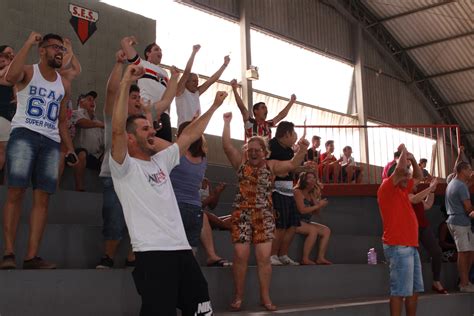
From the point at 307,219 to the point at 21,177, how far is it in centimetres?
349

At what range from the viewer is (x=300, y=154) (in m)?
4.89

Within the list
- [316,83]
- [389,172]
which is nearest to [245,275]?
[389,172]

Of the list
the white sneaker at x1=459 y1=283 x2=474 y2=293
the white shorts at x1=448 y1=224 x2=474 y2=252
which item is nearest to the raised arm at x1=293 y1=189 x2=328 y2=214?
the white shorts at x1=448 y1=224 x2=474 y2=252

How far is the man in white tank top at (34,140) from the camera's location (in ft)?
12.9

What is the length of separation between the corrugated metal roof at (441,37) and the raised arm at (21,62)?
15219mm

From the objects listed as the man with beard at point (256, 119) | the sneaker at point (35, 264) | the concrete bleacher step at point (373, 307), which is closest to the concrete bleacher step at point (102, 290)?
the sneaker at point (35, 264)

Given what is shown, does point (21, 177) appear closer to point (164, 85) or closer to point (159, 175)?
point (159, 175)

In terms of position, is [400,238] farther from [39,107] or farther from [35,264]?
[39,107]

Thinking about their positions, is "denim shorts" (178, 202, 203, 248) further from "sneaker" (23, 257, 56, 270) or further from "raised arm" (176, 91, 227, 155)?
"sneaker" (23, 257, 56, 270)

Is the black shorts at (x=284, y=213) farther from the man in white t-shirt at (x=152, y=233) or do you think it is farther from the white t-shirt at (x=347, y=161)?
the white t-shirt at (x=347, y=161)

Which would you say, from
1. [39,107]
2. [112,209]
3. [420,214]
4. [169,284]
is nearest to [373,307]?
[420,214]

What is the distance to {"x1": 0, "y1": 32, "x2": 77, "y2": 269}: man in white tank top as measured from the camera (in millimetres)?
3926

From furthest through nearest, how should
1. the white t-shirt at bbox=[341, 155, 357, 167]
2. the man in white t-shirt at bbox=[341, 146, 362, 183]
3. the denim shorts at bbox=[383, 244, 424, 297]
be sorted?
the white t-shirt at bbox=[341, 155, 357, 167] < the man in white t-shirt at bbox=[341, 146, 362, 183] < the denim shorts at bbox=[383, 244, 424, 297]

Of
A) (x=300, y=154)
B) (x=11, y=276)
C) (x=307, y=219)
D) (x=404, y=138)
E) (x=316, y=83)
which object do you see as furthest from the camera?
(x=316, y=83)
